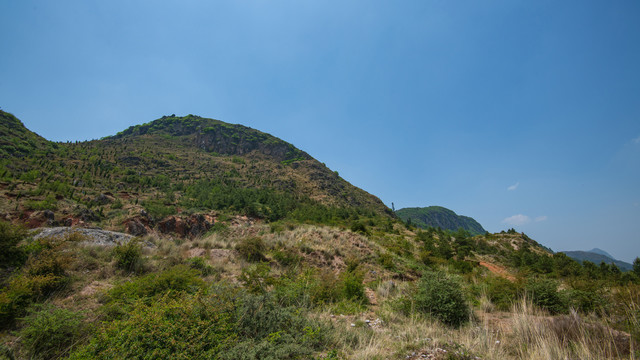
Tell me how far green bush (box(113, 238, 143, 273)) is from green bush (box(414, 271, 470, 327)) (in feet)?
29.7

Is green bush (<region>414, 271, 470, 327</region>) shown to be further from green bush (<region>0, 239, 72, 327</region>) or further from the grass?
green bush (<region>0, 239, 72, 327</region>)

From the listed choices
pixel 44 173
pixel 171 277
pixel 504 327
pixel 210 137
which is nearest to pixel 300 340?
pixel 171 277

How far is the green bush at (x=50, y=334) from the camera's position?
332cm

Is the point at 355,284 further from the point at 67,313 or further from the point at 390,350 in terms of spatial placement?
the point at 67,313

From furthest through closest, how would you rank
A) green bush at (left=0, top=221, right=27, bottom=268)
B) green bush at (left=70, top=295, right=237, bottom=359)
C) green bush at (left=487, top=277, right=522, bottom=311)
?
green bush at (left=487, top=277, right=522, bottom=311), green bush at (left=0, top=221, right=27, bottom=268), green bush at (left=70, top=295, right=237, bottom=359)

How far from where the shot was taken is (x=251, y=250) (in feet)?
33.6

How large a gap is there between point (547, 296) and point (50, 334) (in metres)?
12.3

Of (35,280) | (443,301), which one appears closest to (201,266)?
(35,280)

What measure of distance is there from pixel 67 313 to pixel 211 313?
8.47 ft

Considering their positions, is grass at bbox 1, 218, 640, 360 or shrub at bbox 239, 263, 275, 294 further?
shrub at bbox 239, 263, 275, 294

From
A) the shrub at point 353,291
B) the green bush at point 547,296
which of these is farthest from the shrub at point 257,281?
the green bush at point 547,296

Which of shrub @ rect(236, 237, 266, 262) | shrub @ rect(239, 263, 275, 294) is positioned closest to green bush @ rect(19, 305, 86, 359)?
shrub @ rect(239, 263, 275, 294)

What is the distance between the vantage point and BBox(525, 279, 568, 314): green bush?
640 cm

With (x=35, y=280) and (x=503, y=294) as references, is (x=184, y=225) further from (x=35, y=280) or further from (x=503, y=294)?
(x=503, y=294)
